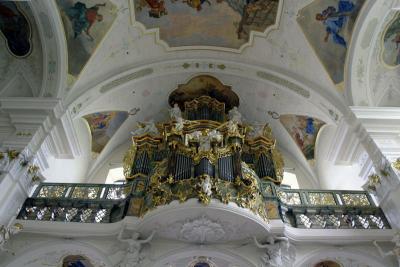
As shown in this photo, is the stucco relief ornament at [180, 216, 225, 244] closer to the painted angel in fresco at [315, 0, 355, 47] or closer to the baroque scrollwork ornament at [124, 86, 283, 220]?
the baroque scrollwork ornament at [124, 86, 283, 220]

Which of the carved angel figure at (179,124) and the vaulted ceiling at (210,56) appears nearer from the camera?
the vaulted ceiling at (210,56)

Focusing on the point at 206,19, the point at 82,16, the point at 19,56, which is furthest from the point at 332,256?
the point at 19,56

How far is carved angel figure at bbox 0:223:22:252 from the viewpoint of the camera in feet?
28.0

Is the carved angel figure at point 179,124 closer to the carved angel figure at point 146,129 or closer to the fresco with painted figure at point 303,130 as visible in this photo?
the carved angel figure at point 146,129

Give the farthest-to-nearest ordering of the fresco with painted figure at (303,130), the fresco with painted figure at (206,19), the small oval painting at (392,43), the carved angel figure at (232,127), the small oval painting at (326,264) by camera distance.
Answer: the fresco with painted figure at (303,130), the fresco with painted figure at (206,19), the carved angel figure at (232,127), the small oval painting at (392,43), the small oval painting at (326,264)

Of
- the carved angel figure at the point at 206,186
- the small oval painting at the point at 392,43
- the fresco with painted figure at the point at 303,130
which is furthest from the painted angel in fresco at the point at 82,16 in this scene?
the small oval painting at the point at 392,43

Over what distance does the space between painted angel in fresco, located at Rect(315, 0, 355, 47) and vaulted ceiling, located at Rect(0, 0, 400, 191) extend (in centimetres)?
3

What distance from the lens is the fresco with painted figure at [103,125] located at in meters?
13.9

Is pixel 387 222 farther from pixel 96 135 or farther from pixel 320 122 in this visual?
pixel 96 135

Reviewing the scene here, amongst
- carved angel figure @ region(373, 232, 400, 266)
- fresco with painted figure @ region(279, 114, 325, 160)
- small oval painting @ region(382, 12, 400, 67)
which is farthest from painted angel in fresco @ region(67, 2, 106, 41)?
carved angel figure @ region(373, 232, 400, 266)

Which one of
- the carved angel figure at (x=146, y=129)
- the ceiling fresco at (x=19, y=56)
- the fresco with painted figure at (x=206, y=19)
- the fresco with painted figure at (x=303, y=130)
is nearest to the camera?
the ceiling fresco at (x=19, y=56)

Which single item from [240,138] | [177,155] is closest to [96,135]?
[177,155]

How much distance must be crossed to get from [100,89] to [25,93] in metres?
2.44

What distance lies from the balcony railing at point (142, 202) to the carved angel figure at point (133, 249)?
94cm
